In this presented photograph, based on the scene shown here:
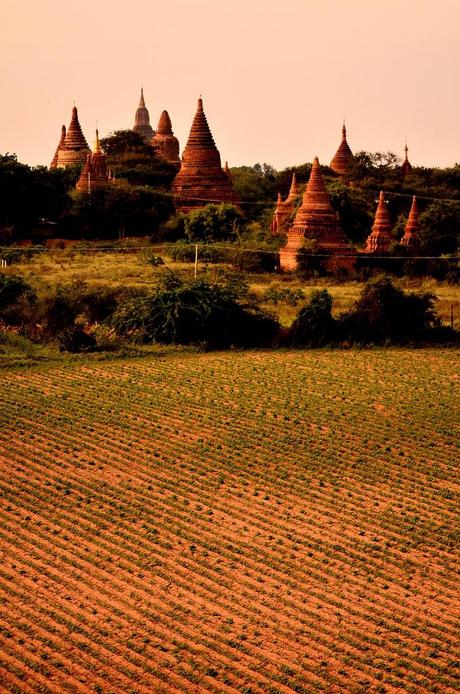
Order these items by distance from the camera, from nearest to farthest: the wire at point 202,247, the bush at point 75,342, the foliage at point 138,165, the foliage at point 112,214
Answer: the bush at point 75,342 → the wire at point 202,247 → the foliage at point 112,214 → the foliage at point 138,165

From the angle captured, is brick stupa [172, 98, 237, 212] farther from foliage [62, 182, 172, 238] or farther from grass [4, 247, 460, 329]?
grass [4, 247, 460, 329]

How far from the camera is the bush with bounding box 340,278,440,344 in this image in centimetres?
2981

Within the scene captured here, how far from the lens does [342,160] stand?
219ft

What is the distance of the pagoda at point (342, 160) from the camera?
66062 millimetres

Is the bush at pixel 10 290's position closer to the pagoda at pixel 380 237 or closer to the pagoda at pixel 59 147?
the pagoda at pixel 380 237

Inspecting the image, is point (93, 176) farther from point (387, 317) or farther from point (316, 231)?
point (387, 317)

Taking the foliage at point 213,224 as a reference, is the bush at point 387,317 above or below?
below

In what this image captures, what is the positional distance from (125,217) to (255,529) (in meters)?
37.7

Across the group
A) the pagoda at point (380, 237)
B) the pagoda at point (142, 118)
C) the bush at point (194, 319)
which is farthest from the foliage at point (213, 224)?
the pagoda at point (142, 118)

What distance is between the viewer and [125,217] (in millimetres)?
52844

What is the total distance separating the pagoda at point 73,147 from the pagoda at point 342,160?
12114mm

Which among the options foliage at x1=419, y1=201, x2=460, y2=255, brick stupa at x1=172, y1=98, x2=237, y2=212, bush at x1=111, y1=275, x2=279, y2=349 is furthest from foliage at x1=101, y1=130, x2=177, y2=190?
bush at x1=111, y1=275, x2=279, y2=349

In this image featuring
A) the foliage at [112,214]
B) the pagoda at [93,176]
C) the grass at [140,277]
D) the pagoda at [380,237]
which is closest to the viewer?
the grass at [140,277]

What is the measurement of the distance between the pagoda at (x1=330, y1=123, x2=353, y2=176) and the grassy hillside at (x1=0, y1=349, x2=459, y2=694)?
136ft
